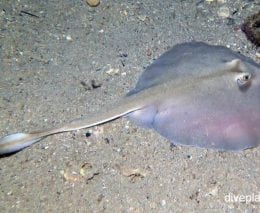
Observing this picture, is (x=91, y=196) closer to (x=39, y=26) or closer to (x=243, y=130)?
(x=243, y=130)

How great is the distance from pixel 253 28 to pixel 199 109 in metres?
1.59

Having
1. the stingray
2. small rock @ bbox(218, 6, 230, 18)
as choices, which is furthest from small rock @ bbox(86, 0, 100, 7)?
the stingray

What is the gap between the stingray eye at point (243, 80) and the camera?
2.96 metres

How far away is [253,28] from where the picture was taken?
153 inches

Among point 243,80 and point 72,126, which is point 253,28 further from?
point 72,126

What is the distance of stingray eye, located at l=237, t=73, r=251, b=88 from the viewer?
2955mm

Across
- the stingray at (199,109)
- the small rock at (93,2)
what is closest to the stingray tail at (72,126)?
the stingray at (199,109)

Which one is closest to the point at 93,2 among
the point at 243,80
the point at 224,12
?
the point at 224,12

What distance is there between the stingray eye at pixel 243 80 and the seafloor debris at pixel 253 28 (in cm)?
108

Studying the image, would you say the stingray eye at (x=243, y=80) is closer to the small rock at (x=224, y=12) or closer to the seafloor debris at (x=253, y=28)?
the seafloor debris at (x=253, y=28)

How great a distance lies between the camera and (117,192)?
2.90 meters

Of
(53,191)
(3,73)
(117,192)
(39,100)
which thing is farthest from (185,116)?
(3,73)

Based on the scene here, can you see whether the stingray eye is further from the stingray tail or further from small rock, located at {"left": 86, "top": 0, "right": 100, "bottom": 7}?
small rock, located at {"left": 86, "top": 0, "right": 100, "bottom": 7}

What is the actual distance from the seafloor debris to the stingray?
78cm
